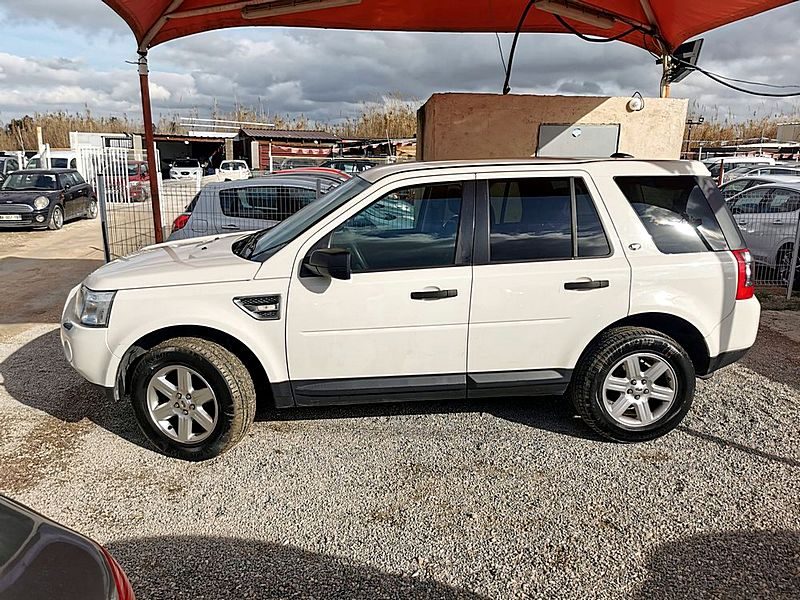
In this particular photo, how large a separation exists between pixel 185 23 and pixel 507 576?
697cm

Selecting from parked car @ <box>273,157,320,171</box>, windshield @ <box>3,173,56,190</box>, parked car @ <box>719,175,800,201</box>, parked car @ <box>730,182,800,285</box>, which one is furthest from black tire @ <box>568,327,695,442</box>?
parked car @ <box>273,157,320,171</box>

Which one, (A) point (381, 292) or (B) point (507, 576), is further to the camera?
(A) point (381, 292)

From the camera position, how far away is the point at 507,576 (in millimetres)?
2770

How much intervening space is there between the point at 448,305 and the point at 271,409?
1749 millimetres

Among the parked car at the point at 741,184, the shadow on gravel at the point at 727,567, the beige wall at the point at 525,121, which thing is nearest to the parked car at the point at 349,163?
the parked car at the point at 741,184

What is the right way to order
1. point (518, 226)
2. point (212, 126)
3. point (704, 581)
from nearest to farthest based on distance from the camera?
point (704, 581)
point (518, 226)
point (212, 126)

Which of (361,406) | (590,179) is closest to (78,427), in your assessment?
(361,406)

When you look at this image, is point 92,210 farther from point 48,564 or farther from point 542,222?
point 48,564

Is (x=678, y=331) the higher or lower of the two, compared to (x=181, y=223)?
lower

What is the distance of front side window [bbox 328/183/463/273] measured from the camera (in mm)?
3773

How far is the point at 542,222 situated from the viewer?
12.9 feet

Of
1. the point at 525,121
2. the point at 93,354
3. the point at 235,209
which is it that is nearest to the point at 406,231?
the point at 93,354

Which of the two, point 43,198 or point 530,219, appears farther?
point 43,198

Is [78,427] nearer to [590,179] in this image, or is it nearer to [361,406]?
[361,406]
